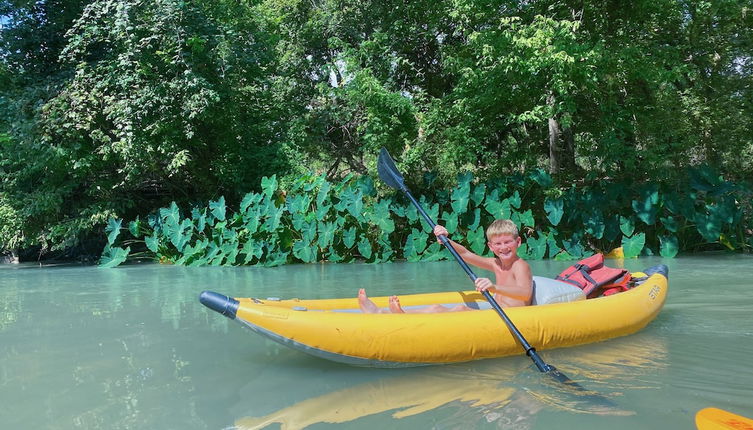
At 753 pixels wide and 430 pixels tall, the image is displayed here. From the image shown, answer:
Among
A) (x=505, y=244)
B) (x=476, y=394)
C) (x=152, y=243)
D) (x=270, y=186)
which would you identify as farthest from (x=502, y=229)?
(x=152, y=243)

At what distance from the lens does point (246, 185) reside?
1027cm

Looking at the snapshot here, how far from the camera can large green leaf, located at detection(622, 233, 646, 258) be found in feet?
26.1

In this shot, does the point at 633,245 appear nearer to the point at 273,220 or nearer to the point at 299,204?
the point at 299,204

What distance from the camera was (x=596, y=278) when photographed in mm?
3762

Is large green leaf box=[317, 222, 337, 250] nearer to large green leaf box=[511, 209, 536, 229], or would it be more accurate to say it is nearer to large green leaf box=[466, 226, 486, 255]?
large green leaf box=[466, 226, 486, 255]

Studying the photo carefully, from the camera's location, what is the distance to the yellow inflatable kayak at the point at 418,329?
2660 millimetres

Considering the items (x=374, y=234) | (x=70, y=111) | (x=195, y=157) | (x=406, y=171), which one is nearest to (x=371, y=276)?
(x=374, y=234)

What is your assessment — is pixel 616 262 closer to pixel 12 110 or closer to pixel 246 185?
pixel 246 185

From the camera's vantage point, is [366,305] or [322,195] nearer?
[366,305]

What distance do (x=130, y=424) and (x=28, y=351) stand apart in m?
1.64

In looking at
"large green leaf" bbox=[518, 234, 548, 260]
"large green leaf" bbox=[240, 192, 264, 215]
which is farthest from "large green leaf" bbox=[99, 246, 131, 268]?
"large green leaf" bbox=[518, 234, 548, 260]

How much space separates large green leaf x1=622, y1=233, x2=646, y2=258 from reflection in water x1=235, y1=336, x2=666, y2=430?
5.37m

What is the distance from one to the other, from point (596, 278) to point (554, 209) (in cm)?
473

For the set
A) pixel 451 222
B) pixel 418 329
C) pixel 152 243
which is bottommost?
pixel 418 329
